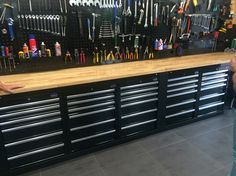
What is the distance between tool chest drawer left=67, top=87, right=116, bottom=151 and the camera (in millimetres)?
1953

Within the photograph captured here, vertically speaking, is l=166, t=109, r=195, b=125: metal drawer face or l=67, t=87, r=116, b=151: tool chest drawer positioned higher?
l=67, t=87, r=116, b=151: tool chest drawer

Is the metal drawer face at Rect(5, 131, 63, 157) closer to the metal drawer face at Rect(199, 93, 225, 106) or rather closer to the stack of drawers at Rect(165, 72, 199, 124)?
the stack of drawers at Rect(165, 72, 199, 124)

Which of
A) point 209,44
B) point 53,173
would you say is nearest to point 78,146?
point 53,173

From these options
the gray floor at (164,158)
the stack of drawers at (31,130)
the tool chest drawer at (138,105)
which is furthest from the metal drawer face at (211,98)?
the stack of drawers at (31,130)

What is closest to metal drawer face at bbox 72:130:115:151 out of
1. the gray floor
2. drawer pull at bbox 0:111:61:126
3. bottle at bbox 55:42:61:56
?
the gray floor

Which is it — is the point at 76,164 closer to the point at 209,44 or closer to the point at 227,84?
the point at 227,84

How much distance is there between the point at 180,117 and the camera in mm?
2639

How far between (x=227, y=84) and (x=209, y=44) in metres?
0.72

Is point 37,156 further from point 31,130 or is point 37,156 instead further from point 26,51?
point 26,51

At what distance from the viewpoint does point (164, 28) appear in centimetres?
277

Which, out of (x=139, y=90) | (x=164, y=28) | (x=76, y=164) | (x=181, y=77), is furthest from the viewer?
(x=164, y=28)

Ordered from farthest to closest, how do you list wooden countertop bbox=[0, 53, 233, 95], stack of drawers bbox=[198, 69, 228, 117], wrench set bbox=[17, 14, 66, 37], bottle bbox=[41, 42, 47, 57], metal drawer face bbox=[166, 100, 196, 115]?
stack of drawers bbox=[198, 69, 228, 117] < metal drawer face bbox=[166, 100, 196, 115] < bottle bbox=[41, 42, 47, 57] < wrench set bbox=[17, 14, 66, 37] < wooden countertop bbox=[0, 53, 233, 95]

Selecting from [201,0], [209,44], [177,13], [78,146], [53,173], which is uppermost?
[201,0]

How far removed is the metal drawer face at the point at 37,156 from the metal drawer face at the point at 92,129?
170 mm
